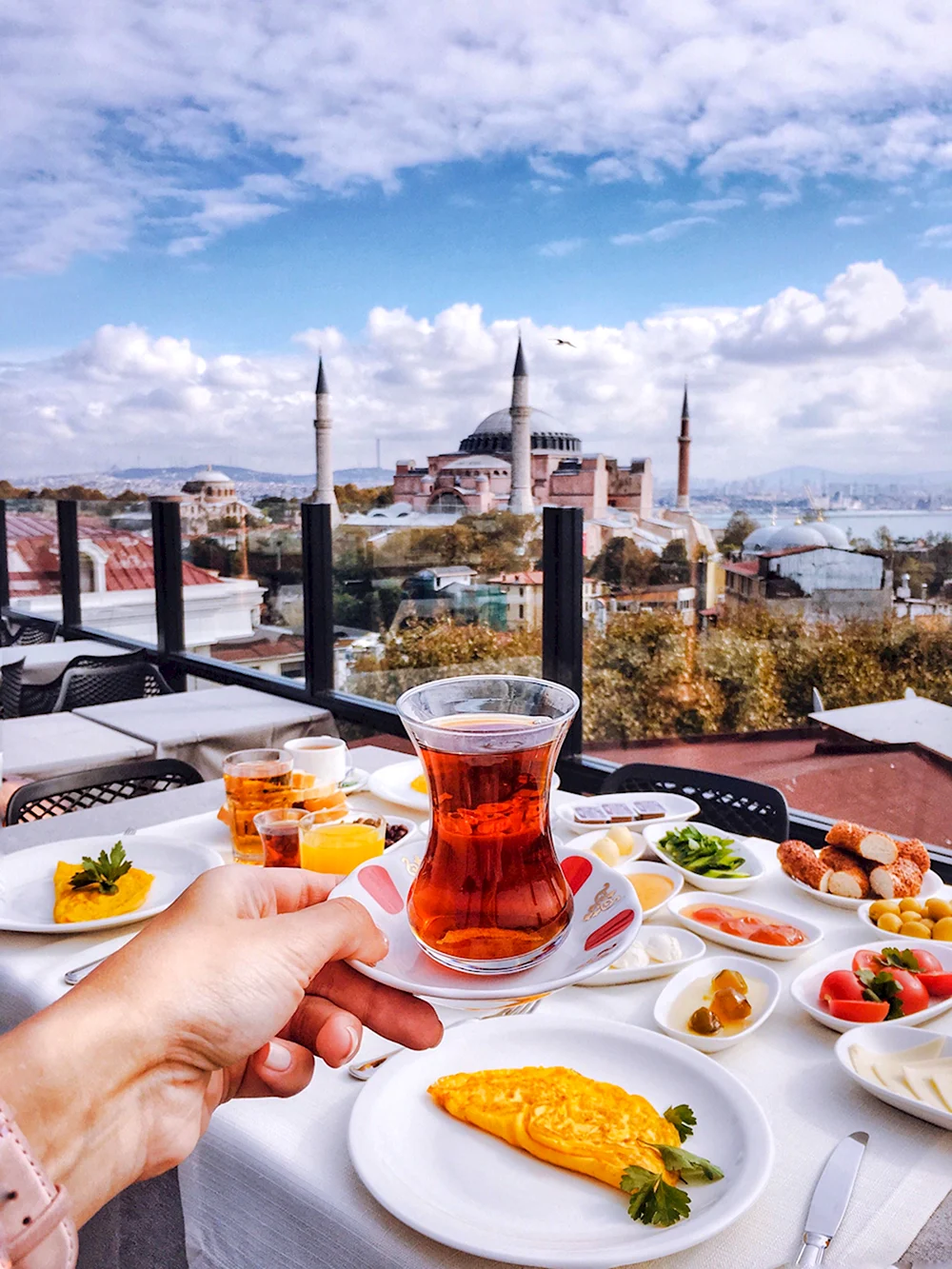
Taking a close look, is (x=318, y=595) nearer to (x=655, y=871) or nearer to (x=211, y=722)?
(x=211, y=722)

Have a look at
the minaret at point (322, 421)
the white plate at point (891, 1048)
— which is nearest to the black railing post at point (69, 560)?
the minaret at point (322, 421)

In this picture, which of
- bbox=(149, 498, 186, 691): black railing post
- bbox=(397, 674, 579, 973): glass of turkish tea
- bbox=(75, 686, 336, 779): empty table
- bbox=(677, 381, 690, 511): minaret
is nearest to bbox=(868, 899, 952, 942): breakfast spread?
bbox=(397, 674, 579, 973): glass of turkish tea

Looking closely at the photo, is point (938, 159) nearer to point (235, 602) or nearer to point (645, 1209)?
point (235, 602)

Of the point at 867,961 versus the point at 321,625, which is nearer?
the point at 867,961

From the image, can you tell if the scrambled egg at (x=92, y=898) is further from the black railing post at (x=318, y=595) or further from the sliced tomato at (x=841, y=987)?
the black railing post at (x=318, y=595)

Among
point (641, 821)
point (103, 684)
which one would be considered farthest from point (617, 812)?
point (103, 684)

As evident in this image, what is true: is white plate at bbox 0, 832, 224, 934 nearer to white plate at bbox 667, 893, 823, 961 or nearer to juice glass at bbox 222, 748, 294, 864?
juice glass at bbox 222, 748, 294, 864
